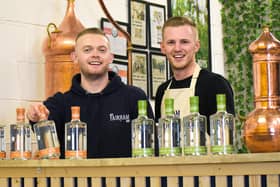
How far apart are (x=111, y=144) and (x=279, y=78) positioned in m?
0.95

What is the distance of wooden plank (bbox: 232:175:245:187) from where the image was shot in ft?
7.47

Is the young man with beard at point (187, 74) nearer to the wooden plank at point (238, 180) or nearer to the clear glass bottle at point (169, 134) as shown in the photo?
the clear glass bottle at point (169, 134)

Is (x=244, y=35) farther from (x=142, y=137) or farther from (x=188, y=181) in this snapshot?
(x=188, y=181)

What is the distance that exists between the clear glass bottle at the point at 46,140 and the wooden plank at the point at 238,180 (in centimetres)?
77

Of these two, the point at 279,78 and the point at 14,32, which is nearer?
the point at 279,78

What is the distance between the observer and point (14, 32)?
13.5 ft

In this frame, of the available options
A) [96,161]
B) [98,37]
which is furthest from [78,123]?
[98,37]

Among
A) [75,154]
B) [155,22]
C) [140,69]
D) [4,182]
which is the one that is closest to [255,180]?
[75,154]

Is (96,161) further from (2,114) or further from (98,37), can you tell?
(2,114)

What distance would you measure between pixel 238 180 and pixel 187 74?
3.52 feet

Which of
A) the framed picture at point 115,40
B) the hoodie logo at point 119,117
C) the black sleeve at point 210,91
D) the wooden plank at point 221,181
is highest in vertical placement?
the framed picture at point 115,40

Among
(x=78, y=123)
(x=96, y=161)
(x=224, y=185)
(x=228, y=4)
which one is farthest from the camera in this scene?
(x=228, y=4)

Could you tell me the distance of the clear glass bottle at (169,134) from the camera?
2.44 m

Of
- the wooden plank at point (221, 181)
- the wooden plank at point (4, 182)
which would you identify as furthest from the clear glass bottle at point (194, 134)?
the wooden plank at point (4, 182)
